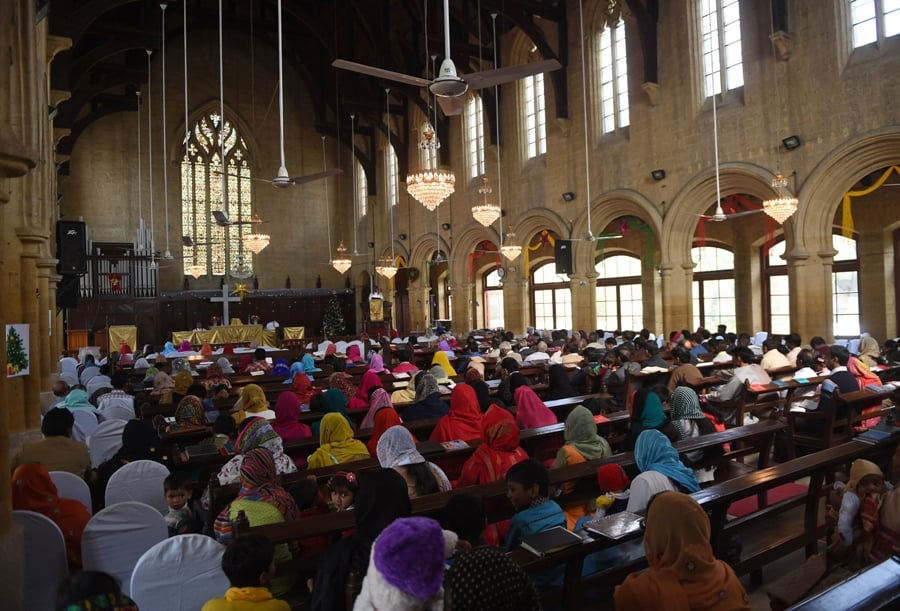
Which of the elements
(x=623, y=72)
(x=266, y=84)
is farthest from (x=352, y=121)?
(x=623, y=72)

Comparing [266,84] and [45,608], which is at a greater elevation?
[266,84]

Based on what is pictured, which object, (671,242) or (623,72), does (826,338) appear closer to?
(671,242)

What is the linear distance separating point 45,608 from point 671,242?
12.7 meters

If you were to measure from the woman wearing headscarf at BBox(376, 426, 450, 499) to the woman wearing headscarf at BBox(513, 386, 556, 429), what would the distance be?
203 cm

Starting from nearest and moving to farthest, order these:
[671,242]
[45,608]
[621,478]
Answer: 1. [45,608]
2. [621,478]
3. [671,242]

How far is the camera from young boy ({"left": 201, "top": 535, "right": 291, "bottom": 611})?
1989mm

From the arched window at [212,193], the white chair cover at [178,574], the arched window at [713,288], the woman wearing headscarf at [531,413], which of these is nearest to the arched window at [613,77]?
the arched window at [713,288]

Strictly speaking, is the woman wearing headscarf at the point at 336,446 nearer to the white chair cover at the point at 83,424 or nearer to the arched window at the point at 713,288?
the white chair cover at the point at 83,424

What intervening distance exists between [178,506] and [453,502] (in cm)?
187

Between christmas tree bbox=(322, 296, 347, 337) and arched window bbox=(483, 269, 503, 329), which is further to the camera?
arched window bbox=(483, 269, 503, 329)

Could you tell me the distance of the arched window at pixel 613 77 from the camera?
14.1m

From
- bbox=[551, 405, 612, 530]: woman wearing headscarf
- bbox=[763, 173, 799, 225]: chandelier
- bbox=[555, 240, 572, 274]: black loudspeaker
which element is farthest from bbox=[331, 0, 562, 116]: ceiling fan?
bbox=[555, 240, 572, 274]: black loudspeaker

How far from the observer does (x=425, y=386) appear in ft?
20.1

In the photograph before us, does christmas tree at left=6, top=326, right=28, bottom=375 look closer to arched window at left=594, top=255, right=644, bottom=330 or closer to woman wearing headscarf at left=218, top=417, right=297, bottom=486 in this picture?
woman wearing headscarf at left=218, top=417, right=297, bottom=486
